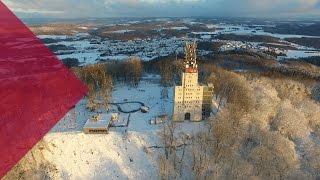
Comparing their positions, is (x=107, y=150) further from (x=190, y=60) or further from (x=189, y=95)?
(x=190, y=60)

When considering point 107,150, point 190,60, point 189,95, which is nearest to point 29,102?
point 107,150

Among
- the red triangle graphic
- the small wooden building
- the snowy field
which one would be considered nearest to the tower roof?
the snowy field

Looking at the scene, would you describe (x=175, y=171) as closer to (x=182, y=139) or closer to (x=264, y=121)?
(x=182, y=139)

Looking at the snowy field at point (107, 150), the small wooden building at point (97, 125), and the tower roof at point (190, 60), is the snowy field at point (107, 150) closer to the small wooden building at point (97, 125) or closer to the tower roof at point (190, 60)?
the small wooden building at point (97, 125)

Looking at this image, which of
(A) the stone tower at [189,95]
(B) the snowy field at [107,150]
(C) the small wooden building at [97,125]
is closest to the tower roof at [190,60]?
(A) the stone tower at [189,95]

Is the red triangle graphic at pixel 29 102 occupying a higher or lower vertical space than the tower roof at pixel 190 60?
lower

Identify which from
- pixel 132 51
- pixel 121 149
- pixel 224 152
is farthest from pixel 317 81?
pixel 132 51
